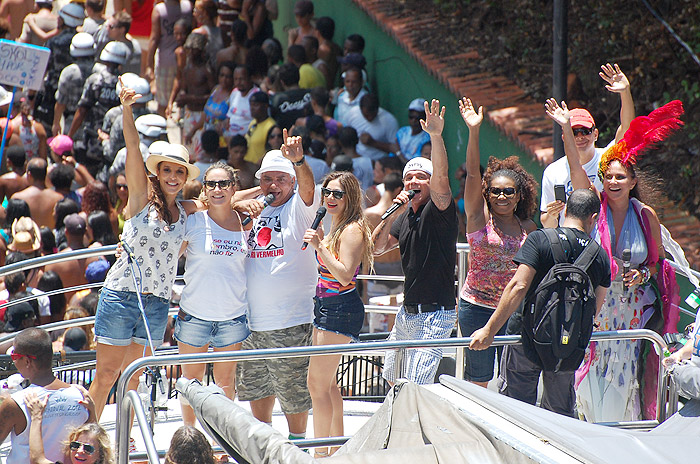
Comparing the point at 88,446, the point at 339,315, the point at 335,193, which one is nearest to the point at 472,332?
the point at 339,315

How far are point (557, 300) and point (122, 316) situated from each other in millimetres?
2513

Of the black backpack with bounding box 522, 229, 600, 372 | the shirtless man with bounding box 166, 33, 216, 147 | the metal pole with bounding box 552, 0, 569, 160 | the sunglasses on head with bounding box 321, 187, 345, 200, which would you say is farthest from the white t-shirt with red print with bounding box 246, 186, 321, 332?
the shirtless man with bounding box 166, 33, 216, 147

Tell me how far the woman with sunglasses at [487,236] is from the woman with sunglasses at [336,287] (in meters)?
0.62

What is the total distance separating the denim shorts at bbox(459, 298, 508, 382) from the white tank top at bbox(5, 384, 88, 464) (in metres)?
2.20

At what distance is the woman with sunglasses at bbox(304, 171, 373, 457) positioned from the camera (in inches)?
215

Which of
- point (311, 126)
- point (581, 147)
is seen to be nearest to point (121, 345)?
point (581, 147)

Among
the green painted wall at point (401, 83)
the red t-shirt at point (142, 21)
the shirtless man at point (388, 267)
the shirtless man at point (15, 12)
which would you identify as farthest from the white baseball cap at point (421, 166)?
the shirtless man at point (15, 12)

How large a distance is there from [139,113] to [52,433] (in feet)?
20.9

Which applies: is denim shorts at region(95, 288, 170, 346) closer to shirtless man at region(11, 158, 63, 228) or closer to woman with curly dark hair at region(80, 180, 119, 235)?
woman with curly dark hair at region(80, 180, 119, 235)

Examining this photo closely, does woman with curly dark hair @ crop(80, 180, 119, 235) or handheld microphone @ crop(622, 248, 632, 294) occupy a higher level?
woman with curly dark hair @ crop(80, 180, 119, 235)

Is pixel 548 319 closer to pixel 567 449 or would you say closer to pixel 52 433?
pixel 567 449

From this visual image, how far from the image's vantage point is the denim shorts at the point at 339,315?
5.48 m

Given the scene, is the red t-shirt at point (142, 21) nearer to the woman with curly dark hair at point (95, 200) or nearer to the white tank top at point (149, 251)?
the woman with curly dark hair at point (95, 200)

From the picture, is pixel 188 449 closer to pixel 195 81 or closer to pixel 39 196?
pixel 39 196
